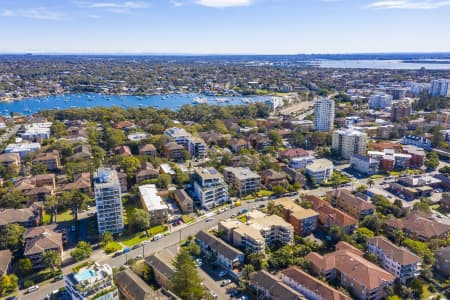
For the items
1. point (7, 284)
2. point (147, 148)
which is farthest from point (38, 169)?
point (7, 284)

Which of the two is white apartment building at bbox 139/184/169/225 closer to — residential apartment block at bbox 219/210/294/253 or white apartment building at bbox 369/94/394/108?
residential apartment block at bbox 219/210/294/253

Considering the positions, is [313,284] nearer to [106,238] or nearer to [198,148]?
[106,238]

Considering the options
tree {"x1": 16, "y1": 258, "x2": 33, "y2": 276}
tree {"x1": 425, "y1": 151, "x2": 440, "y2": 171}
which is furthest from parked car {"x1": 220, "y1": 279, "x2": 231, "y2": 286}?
tree {"x1": 425, "y1": 151, "x2": 440, "y2": 171}

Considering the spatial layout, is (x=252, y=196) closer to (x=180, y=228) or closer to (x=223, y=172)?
(x=223, y=172)

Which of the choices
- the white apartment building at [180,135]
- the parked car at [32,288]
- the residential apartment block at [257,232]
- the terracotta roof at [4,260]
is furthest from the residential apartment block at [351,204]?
the terracotta roof at [4,260]

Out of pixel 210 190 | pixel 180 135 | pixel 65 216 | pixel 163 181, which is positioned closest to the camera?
pixel 65 216

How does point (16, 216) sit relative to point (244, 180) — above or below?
below
